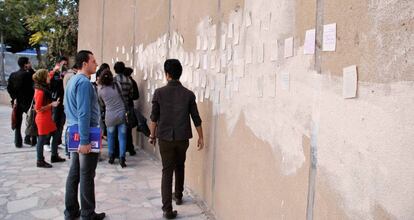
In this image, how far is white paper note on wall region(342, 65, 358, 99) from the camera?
2.24 meters

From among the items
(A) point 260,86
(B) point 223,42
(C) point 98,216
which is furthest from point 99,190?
(A) point 260,86

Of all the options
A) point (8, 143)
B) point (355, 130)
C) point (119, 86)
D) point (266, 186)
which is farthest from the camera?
point (8, 143)

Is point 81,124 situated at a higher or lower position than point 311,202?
higher

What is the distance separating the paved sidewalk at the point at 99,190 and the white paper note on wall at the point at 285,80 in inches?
93.9

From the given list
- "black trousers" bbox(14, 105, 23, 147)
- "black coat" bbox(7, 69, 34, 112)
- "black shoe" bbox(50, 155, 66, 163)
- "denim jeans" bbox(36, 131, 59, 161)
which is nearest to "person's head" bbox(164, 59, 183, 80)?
"denim jeans" bbox(36, 131, 59, 161)

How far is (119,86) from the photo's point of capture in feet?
24.6

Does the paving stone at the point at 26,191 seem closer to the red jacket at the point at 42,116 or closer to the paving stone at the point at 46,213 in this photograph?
the paving stone at the point at 46,213

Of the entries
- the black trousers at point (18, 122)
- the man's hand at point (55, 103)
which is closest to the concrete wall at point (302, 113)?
the man's hand at point (55, 103)

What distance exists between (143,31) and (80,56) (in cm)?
415

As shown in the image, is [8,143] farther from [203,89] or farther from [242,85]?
[242,85]

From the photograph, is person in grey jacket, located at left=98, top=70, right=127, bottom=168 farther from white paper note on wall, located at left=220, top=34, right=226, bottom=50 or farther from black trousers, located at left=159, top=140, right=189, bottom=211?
white paper note on wall, located at left=220, top=34, right=226, bottom=50

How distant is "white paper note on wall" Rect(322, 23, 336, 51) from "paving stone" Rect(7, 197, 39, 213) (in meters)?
4.27

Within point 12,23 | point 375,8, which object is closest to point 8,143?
point 375,8

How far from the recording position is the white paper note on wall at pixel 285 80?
3.03m
